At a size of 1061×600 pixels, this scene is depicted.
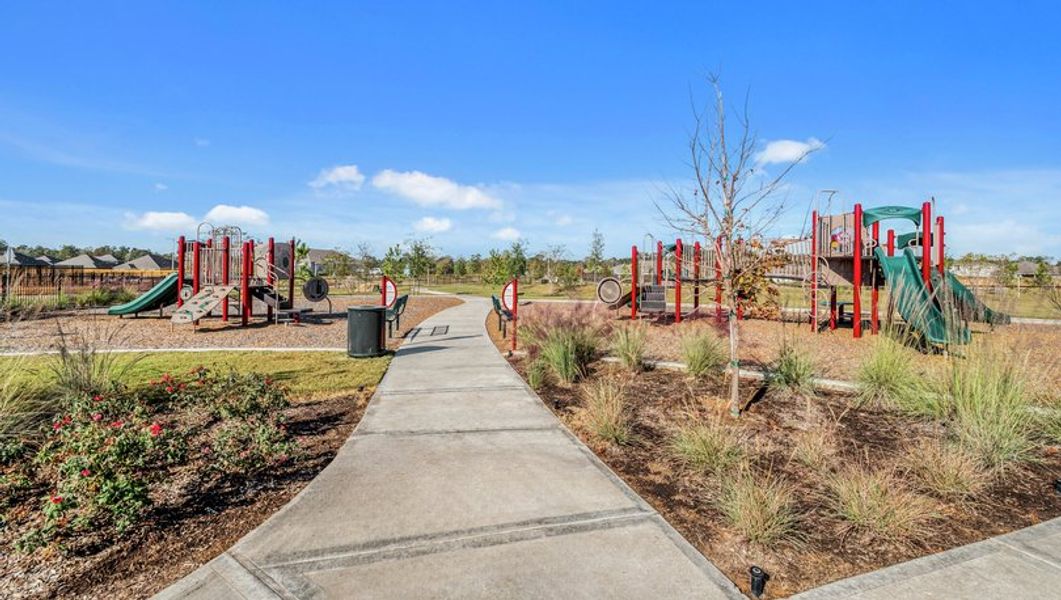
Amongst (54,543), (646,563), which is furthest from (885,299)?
(54,543)

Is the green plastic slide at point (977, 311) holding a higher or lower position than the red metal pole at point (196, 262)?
lower

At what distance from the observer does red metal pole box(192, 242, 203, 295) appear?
14773mm

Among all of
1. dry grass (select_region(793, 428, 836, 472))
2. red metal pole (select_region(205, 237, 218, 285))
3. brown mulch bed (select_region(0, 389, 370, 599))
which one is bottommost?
brown mulch bed (select_region(0, 389, 370, 599))

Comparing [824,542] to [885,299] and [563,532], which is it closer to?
[563,532]

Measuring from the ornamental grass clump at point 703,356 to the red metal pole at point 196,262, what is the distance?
14430 millimetres

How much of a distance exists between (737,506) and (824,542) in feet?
1.72

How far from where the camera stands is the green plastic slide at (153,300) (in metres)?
14.7

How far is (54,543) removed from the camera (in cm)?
282

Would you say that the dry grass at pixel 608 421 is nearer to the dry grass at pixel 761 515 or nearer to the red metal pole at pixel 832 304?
the dry grass at pixel 761 515

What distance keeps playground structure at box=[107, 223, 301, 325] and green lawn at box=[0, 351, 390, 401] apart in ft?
17.1

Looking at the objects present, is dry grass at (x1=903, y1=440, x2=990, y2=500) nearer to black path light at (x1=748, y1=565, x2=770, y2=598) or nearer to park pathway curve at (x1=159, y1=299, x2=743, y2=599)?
black path light at (x1=748, y1=565, x2=770, y2=598)

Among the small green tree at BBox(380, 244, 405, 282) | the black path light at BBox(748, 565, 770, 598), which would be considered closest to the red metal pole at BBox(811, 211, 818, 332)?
the black path light at BBox(748, 565, 770, 598)

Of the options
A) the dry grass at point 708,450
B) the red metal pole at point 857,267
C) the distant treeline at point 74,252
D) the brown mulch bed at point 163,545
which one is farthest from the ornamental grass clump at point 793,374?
the distant treeline at point 74,252

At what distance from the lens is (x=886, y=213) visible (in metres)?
13.1
